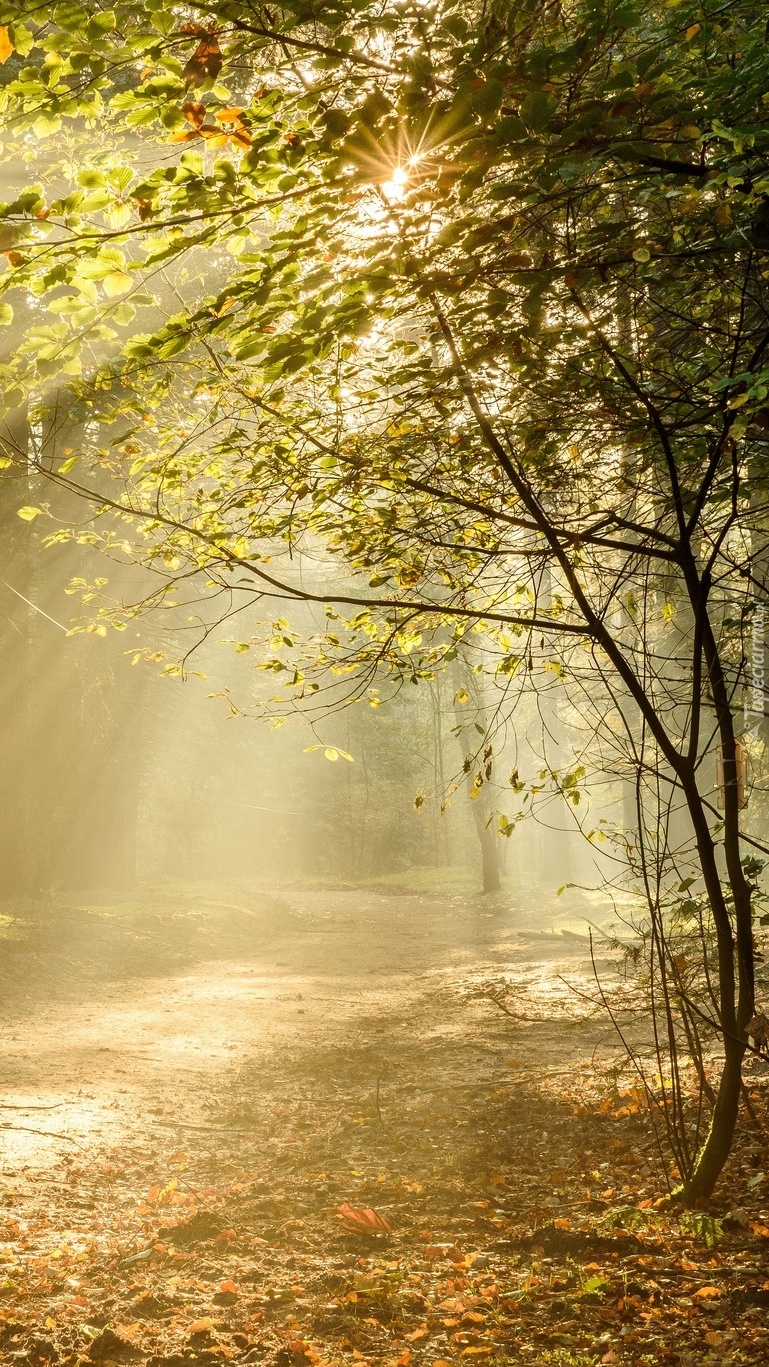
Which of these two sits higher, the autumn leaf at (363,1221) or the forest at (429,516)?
the forest at (429,516)

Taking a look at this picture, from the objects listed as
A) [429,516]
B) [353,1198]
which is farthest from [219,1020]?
[429,516]

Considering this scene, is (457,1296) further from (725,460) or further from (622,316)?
(622,316)

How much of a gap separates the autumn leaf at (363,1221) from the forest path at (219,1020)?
7.48 feet

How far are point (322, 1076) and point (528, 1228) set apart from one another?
428 cm

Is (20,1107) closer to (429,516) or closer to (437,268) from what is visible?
(429,516)

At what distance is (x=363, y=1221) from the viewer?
528 centimetres

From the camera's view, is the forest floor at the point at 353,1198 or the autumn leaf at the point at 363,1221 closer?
the forest floor at the point at 353,1198

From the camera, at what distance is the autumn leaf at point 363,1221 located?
5207mm

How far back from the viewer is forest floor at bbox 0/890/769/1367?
4.00 meters

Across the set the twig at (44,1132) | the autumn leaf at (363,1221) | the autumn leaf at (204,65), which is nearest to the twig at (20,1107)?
the twig at (44,1132)

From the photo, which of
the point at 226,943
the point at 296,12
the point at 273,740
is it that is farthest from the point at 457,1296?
the point at 273,740

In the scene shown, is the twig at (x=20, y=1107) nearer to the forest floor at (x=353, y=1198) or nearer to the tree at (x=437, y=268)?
the forest floor at (x=353, y=1198)

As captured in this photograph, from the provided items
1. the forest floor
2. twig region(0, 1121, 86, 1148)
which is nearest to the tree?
the forest floor

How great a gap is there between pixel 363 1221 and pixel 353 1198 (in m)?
0.57
